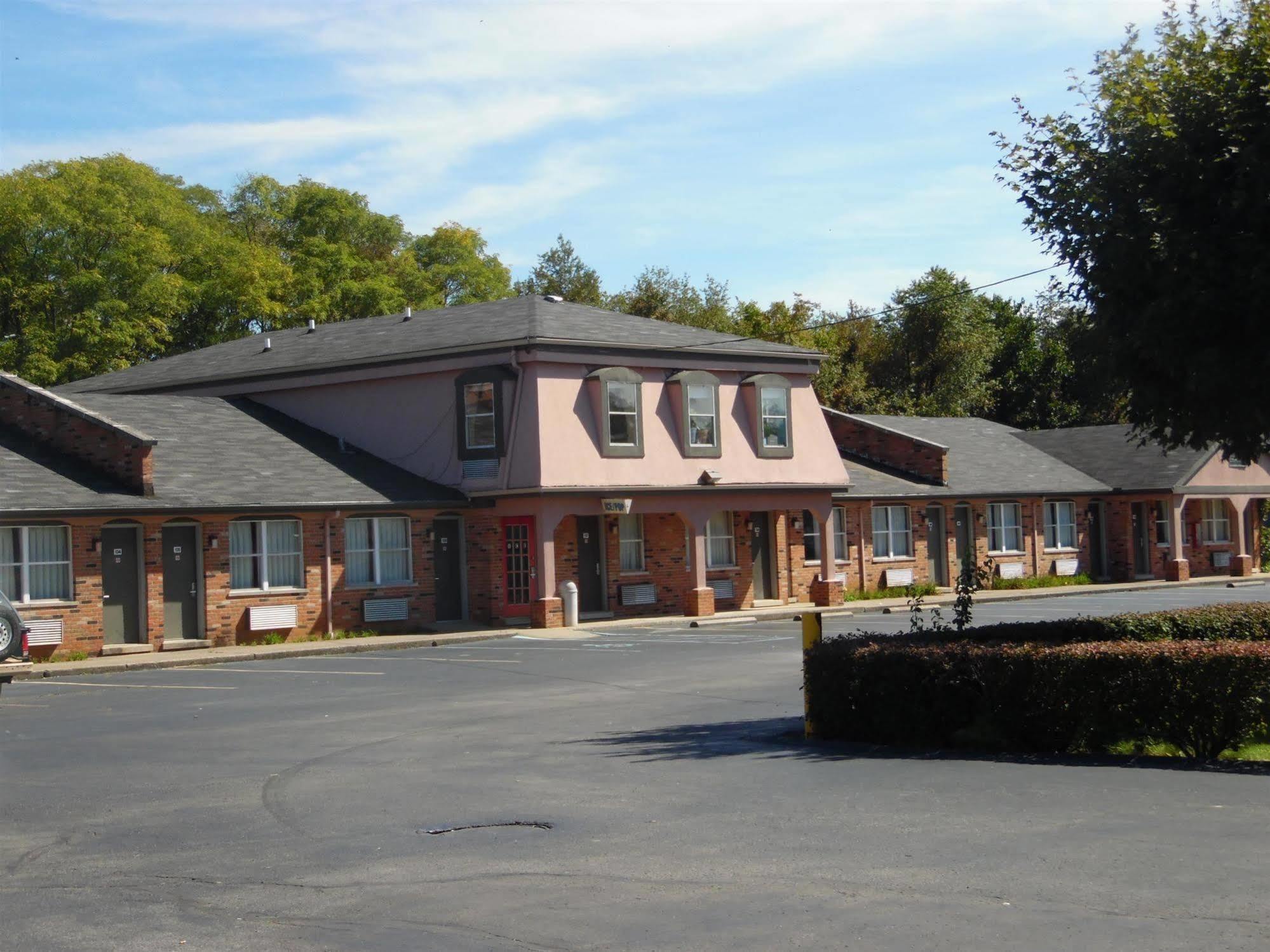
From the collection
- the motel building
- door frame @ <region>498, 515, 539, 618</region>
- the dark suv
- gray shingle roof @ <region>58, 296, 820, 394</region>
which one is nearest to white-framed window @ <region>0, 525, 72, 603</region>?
the motel building

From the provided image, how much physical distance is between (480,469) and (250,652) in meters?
8.06

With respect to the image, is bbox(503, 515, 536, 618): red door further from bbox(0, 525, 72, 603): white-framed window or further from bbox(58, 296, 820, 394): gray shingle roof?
bbox(0, 525, 72, 603): white-framed window

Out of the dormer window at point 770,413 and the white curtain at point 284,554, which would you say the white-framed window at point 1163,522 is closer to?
the dormer window at point 770,413

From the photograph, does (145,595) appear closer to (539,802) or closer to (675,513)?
(675,513)

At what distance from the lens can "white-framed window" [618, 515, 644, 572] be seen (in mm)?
36469

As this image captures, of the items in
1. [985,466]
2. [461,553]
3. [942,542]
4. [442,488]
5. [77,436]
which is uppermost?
[77,436]

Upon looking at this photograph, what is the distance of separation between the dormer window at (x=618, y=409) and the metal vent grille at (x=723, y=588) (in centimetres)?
465

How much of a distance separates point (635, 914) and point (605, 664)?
52.0 ft

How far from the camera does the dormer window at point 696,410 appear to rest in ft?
118

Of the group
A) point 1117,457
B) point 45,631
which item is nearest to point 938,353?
point 1117,457

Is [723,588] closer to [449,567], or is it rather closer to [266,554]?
[449,567]

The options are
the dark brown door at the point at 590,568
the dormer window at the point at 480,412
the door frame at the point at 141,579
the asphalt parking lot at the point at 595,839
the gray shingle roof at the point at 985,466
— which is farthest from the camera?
the gray shingle roof at the point at 985,466

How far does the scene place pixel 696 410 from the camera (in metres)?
36.2


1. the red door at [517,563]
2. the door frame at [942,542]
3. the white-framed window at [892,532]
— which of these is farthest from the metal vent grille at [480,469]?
the door frame at [942,542]
